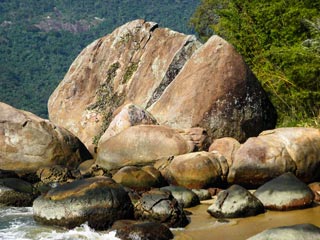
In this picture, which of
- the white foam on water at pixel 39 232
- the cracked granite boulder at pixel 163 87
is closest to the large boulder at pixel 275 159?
the cracked granite boulder at pixel 163 87

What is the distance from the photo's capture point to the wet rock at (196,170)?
12633 millimetres

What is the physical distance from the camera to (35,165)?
16000mm

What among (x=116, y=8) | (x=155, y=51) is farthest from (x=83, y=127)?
(x=116, y=8)

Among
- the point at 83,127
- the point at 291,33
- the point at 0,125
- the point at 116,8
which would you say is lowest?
the point at 116,8

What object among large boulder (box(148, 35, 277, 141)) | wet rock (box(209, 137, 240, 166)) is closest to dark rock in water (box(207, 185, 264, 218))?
wet rock (box(209, 137, 240, 166))

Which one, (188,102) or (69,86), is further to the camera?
(69,86)

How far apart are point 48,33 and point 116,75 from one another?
288ft

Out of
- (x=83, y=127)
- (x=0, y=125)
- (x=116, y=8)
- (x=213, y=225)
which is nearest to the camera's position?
(x=213, y=225)

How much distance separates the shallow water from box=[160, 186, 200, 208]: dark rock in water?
472 millimetres

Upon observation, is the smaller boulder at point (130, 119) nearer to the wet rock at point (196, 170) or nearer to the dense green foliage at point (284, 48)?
the wet rock at point (196, 170)

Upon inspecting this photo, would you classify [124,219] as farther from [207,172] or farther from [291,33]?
[291,33]

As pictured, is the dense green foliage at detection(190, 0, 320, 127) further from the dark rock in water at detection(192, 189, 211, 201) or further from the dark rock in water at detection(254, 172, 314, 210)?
the dark rock in water at detection(254, 172, 314, 210)

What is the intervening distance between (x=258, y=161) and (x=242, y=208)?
2.50 m

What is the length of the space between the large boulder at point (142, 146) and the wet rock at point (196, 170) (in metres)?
0.95
